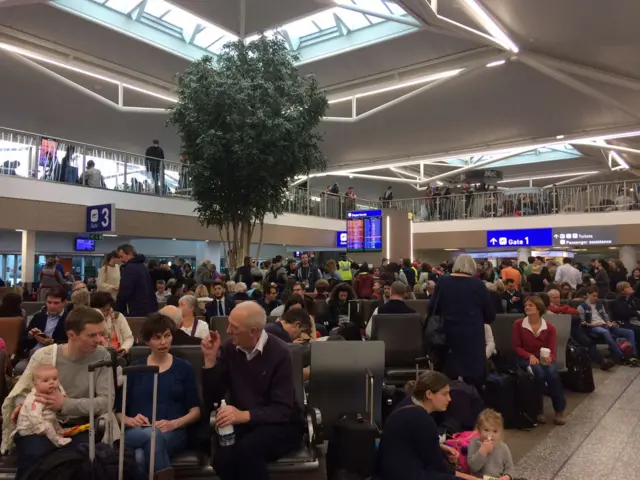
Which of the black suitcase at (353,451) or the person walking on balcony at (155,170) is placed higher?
the person walking on balcony at (155,170)

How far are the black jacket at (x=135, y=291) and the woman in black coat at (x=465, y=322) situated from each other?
12.7 ft

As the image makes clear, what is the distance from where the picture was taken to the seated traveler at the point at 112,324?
5094 millimetres

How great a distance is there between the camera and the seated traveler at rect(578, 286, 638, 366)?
358 inches

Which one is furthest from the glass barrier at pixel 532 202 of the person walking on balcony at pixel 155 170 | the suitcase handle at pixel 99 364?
the suitcase handle at pixel 99 364

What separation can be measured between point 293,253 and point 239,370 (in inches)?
991

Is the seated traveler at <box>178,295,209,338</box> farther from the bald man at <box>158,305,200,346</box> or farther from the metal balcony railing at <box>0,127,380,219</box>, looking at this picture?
the metal balcony railing at <box>0,127,380,219</box>

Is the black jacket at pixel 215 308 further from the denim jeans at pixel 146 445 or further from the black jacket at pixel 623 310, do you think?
the black jacket at pixel 623 310

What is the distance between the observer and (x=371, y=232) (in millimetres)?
16531

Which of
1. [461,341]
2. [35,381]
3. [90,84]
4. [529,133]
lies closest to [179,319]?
[35,381]

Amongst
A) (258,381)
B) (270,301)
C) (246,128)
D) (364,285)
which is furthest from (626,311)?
(258,381)

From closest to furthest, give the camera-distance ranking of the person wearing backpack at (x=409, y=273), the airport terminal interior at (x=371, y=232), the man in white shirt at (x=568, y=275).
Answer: the airport terminal interior at (x=371, y=232) < the person wearing backpack at (x=409, y=273) < the man in white shirt at (x=568, y=275)

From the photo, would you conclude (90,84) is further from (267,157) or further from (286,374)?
(286,374)

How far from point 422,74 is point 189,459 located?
54.8 ft

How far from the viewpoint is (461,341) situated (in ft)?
16.9
